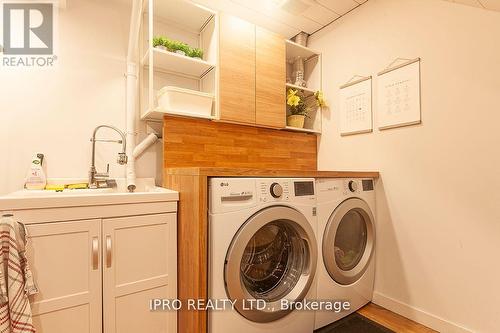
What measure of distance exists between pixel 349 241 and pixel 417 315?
0.56 m

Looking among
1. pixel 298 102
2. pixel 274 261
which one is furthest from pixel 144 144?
pixel 298 102

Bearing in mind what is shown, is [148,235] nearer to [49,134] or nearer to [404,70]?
[49,134]

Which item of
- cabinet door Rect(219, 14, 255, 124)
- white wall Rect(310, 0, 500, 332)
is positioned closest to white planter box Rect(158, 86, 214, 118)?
cabinet door Rect(219, 14, 255, 124)

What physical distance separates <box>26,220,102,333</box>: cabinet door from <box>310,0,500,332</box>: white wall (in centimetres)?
174

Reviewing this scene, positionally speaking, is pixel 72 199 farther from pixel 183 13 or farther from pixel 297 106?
pixel 297 106

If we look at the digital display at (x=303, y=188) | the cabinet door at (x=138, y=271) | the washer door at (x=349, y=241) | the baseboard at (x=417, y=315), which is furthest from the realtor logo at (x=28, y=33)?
the baseboard at (x=417, y=315)

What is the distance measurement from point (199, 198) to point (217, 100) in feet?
3.04

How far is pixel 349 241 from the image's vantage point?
1.70 m

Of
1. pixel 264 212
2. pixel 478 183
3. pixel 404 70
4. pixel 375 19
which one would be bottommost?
pixel 264 212

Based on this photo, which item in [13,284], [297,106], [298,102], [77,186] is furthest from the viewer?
[297,106]

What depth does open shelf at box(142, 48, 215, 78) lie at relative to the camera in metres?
1.67

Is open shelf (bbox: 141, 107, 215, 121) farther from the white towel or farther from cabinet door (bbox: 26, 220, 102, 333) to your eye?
the white towel

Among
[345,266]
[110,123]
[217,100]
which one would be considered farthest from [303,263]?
[110,123]

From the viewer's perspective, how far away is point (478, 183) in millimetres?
1321
